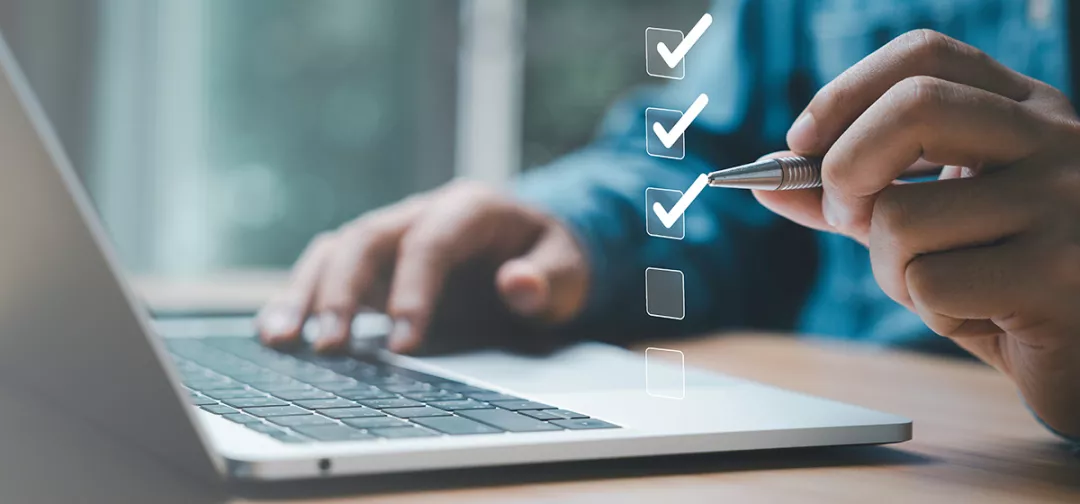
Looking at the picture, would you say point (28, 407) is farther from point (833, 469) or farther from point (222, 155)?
point (222, 155)

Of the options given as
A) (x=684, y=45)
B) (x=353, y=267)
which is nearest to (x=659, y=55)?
(x=684, y=45)

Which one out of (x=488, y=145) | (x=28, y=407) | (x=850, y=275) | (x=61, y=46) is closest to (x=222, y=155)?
(x=61, y=46)

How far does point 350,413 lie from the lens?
34 cm

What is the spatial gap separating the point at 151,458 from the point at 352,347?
31 centimetres

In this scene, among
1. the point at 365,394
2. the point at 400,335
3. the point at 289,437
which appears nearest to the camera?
the point at 289,437

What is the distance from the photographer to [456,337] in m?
0.64

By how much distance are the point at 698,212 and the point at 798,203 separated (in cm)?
5

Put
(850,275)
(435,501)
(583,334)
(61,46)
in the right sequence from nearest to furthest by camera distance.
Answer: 1. (435,501)
2. (583,334)
3. (850,275)
4. (61,46)

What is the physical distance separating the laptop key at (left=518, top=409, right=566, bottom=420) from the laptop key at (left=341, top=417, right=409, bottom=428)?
5 centimetres

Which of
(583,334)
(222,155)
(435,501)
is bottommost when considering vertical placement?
(435,501)

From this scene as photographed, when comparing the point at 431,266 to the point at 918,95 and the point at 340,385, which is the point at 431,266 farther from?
the point at 918,95

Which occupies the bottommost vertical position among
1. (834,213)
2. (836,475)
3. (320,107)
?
(836,475)

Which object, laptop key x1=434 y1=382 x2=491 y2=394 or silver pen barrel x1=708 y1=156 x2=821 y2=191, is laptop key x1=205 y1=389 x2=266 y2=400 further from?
silver pen barrel x1=708 y1=156 x2=821 y2=191

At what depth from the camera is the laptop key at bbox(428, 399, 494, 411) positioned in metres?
0.36
